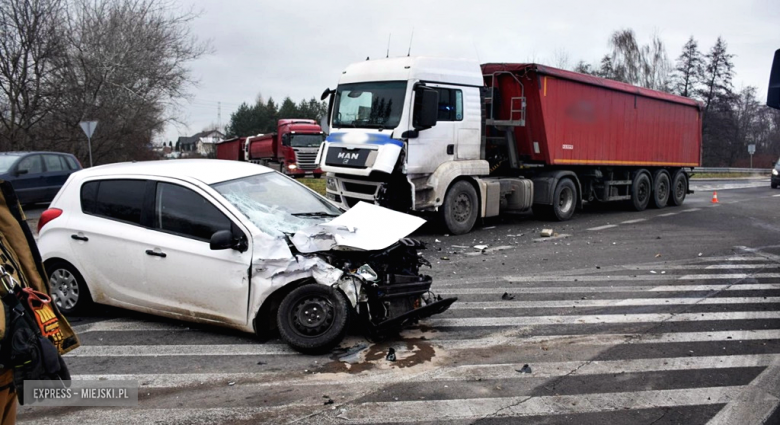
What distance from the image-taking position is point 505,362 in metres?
5.10

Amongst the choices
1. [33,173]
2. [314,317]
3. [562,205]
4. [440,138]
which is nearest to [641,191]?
[562,205]

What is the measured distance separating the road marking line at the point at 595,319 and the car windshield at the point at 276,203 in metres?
1.61

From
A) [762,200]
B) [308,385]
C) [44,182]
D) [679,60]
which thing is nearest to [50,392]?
[308,385]

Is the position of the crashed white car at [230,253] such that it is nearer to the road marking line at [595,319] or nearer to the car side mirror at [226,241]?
the car side mirror at [226,241]

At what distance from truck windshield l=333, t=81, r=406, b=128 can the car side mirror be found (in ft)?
21.2

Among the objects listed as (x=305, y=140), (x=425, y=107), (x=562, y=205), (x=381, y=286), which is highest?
(x=305, y=140)

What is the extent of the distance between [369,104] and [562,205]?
6.09m

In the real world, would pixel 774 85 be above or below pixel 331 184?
above

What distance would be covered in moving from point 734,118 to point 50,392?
6180cm

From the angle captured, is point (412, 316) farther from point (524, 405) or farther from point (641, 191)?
point (641, 191)

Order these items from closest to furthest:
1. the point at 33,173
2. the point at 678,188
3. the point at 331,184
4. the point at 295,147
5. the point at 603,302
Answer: the point at 603,302 → the point at 331,184 → the point at 33,173 → the point at 678,188 → the point at 295,147

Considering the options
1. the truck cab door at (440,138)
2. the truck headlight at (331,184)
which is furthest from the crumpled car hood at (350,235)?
the truck headlight at (331,184)

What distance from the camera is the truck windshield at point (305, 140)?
108ft

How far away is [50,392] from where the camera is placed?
2.81 metres
